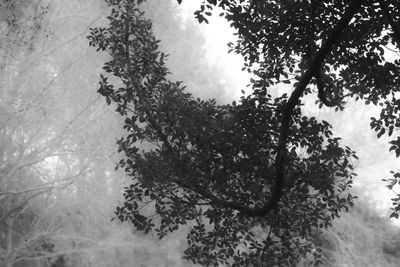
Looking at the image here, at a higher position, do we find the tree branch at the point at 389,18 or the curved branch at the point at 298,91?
the tree branch at the point at 389,18

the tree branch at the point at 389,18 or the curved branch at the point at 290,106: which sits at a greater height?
the tree branch at the point at 389,18

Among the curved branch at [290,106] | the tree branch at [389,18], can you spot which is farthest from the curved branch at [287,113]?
the tree branch at [389,18]

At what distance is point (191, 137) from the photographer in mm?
3258

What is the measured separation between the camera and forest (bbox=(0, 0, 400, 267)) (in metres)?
3.21

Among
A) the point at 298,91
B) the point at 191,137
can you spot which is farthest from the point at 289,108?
the point at 191,137

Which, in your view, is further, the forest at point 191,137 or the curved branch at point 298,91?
the forest at point 191,137

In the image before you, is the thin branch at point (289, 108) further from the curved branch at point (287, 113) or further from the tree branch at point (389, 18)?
the tree branch at point (389, 18)

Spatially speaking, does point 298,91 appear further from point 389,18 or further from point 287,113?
point 389,18

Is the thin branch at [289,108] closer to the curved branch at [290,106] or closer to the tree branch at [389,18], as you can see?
A: the curved branch at [290,106]

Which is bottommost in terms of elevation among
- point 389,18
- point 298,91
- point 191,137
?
point 191,137

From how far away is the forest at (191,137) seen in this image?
321 centimetres

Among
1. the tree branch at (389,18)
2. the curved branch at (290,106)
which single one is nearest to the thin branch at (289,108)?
the curved branch at (290,106)

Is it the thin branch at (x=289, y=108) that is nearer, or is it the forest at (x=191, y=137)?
the thin branch at (x=289, y=108)

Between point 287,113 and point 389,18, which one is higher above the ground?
point 389,18
